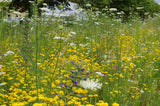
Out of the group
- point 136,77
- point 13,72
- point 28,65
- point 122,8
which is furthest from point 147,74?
point 122,8

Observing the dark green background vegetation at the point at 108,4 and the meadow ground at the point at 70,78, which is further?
the dark green background vegetation at the point at 108,4

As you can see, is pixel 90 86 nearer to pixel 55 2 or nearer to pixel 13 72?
pixel 13 72

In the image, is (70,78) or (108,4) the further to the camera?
(108,4)

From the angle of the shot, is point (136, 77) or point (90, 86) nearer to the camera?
point (90, 86)

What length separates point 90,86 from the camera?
1708 mm

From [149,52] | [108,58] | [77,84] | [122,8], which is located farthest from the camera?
[122,8]

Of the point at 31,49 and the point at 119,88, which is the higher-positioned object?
the point at 31,49

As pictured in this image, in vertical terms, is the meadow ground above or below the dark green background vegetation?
below

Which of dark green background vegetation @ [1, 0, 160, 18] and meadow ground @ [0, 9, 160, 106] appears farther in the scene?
dark green background vegetation @ [1, 0, 160, 18]

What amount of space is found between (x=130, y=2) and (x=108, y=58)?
1959 centimetres

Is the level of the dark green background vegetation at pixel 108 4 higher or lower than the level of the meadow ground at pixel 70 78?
higher

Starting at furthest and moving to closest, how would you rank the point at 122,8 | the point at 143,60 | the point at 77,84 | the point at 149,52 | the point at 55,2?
the point at 122,8 < the point at 55,2 < the point at 149,52 < the point at 143,60 < the point at 77,84

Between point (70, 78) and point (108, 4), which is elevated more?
point (108, 4)

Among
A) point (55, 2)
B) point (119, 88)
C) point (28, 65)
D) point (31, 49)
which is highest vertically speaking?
point (55, 2)
